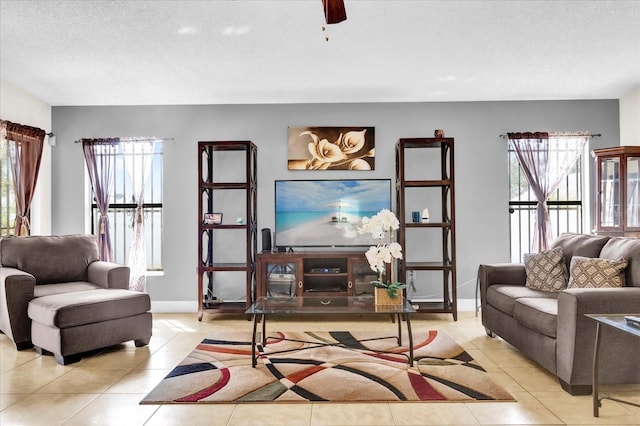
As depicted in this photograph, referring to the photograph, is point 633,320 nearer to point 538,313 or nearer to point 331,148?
point 538,313

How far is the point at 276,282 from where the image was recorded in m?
4.84

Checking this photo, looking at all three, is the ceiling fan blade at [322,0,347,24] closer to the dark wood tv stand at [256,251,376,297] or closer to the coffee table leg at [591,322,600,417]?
the coffee table leg at [591,322,600,417]

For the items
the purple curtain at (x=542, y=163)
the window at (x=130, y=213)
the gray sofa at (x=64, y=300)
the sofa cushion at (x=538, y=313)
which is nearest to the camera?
the sofa cushion at (x=538, y=313)

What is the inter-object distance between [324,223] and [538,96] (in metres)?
2.80

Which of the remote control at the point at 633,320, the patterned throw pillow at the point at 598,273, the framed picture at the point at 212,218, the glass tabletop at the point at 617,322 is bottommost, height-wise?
the glass tabletop at the point at 617,322

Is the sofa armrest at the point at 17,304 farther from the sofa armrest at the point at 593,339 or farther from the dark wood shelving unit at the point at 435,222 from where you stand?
the sofa armrest at the point at 593,339

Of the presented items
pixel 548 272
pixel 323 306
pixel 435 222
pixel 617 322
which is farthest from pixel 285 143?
pixel 617 322

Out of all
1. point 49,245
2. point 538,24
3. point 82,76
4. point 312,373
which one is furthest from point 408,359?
point 82,76

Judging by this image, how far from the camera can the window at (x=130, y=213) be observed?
5.41 metres

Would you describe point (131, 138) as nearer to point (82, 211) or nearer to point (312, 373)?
point (82, 211)

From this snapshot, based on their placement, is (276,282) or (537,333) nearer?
(537,333)

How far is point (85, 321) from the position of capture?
334 centimetres

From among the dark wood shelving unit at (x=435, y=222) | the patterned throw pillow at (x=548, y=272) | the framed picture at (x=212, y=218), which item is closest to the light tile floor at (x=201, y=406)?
the patterned throw pillow at (x=548, y=272)

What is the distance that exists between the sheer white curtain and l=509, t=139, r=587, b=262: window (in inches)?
169
